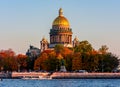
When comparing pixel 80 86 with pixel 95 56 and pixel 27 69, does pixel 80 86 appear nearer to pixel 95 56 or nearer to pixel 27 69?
pixel 95 56

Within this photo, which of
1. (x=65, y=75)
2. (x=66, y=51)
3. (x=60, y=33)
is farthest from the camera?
(x=60, y=33)

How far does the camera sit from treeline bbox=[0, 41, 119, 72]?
141250mm

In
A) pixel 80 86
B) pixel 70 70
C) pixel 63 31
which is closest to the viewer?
pixel 80 86

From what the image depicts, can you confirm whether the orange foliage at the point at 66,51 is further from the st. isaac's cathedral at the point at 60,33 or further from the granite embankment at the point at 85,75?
the granite embankment at the point at 85,75

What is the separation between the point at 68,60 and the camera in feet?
486

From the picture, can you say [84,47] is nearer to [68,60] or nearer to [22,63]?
[68,60]

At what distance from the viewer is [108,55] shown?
142625 mm

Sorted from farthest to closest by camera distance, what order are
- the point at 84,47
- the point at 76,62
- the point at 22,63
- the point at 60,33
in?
1. the point at 60,33
2. the point at 22,63
3. the point at 84,47
4. the point at 76,62

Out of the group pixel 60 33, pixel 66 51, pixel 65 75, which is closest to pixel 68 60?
pixel 65 75

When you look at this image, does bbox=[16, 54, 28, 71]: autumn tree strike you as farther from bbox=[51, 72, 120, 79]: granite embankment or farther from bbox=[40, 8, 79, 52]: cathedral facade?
bbox=[40, 8, 79, 52]: cathedral facade

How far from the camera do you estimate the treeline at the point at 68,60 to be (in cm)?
14125

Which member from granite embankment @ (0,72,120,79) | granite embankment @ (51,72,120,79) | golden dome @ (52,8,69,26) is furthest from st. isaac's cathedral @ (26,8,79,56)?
granite embankment @ (51,72,120,79)

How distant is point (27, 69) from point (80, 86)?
63126mm

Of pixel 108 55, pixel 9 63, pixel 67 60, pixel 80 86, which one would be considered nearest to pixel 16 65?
pixel 9 63
